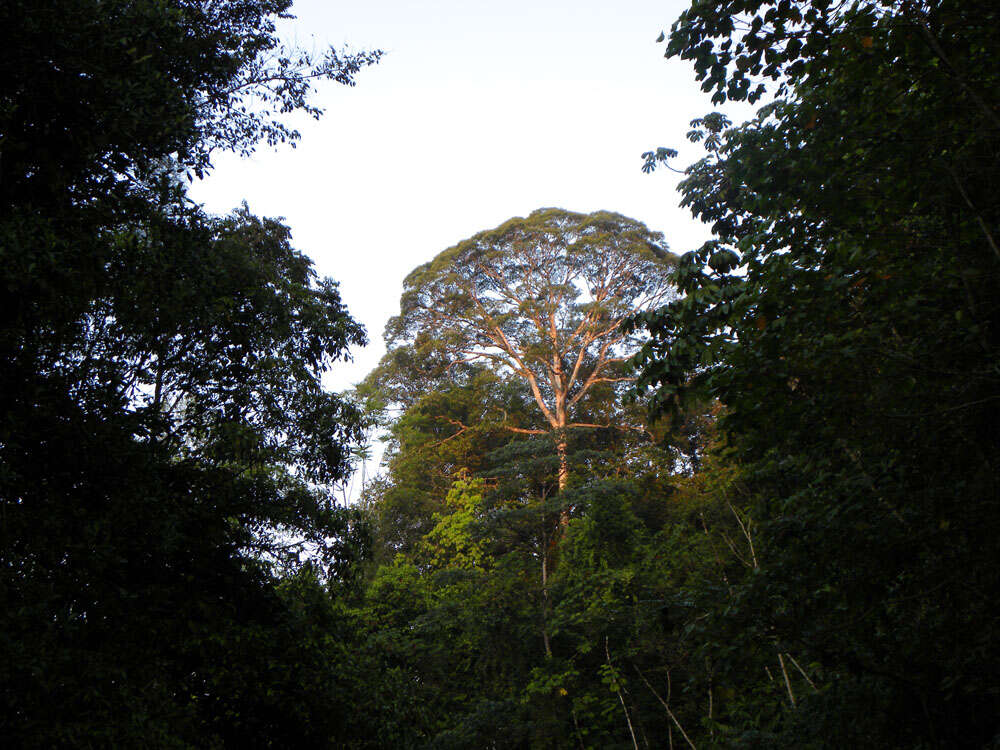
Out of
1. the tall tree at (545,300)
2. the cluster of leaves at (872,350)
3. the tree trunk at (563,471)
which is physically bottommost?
the cluster of leaves at (872,350)

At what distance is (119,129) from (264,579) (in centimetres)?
434

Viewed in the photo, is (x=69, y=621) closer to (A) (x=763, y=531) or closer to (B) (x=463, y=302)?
(A) (x=763, y=531)

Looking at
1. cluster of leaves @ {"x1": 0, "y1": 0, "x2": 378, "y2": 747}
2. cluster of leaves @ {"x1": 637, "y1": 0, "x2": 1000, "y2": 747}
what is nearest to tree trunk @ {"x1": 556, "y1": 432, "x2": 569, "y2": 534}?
cluster of leaves @ {"x1": 0, "y1": 0, "x2": 378, "y2": 747}

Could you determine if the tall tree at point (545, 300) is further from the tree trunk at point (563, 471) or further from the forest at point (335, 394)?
the forest at point (335, 394)

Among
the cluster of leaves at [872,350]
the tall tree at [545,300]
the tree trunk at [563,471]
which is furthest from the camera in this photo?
the tall tree at [545,300]

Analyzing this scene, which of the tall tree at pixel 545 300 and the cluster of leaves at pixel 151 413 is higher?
the tall tree at pixel 545 300

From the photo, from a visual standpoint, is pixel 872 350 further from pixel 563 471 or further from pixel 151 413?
pixel 563 471

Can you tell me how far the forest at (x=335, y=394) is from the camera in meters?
3.31

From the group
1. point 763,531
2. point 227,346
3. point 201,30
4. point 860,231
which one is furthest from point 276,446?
point 860,231

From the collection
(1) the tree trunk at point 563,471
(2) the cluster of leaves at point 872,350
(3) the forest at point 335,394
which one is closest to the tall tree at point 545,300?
(1) the tree trunk at point 563,471

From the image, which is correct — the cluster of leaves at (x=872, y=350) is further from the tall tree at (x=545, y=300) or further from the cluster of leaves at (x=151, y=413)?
the tall tree at (x=545, y=300)

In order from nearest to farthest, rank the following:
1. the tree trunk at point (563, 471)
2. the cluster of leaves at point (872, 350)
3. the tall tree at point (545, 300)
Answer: the cluster of leaves at point (872, 350) < the tree trunk at point (563, 471) < the tall tree at point (545, 300)

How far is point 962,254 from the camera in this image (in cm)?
325

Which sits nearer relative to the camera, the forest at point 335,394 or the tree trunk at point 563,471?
the forest at point 335,394
